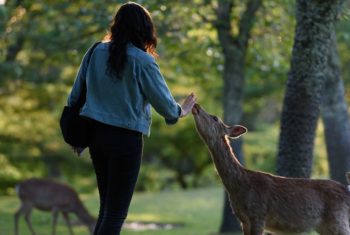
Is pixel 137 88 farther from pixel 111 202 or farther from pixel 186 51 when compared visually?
pixel 186 51

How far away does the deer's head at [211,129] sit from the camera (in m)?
6.56

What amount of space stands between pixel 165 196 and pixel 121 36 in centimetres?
1864

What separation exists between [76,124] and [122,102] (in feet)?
1.42

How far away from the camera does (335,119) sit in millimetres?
12719

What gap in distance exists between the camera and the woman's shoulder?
5.89 m

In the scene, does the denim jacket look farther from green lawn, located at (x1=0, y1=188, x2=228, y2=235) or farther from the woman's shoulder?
green lawn, located at (x1=0, y1=188, x2=228, y2=235)

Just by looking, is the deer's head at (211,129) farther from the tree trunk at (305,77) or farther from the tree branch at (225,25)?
the tree branch at (225,25)

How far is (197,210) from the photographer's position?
2048cm

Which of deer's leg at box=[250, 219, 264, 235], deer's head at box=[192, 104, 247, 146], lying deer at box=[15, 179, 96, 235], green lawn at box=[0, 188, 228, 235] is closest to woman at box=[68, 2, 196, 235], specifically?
deer's head at box=[192, 104, 247, 146]

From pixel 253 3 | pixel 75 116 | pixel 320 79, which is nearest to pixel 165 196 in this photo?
pixel 253 3

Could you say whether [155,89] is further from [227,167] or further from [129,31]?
[227,167]

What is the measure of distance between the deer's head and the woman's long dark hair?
835mm

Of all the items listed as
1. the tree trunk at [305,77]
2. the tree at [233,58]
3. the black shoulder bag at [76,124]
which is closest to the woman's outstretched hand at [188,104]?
the black shoulder bag at [76,124]

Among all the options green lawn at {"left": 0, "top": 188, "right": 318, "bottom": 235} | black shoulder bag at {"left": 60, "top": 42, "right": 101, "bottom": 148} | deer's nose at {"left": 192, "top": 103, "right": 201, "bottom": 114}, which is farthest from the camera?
green lawn at {"left": 0, "top": 188, "right": 318, "bottom": 235}
